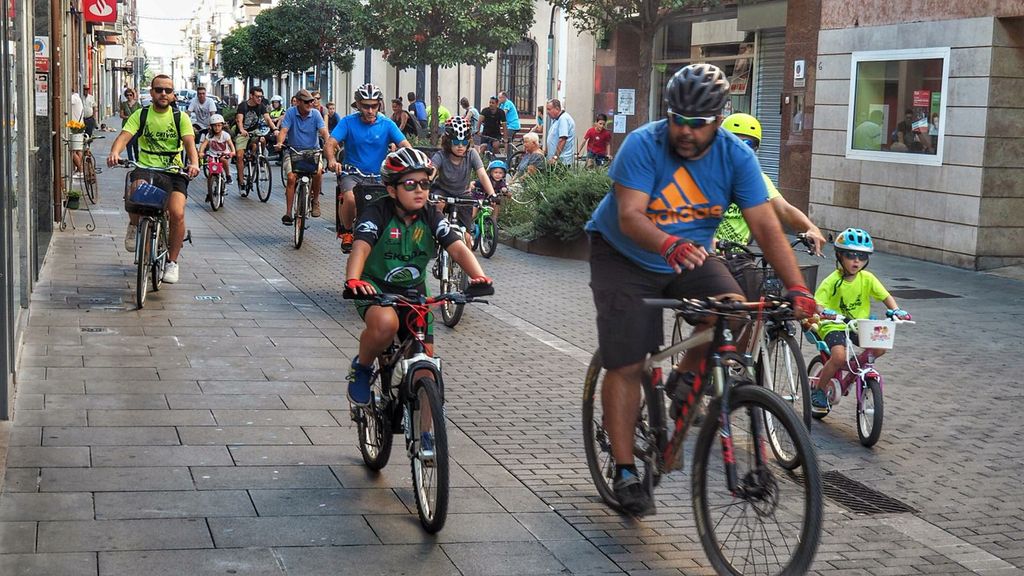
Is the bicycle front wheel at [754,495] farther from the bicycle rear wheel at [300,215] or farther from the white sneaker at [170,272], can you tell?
the bicycle rear wheel at [300,215]

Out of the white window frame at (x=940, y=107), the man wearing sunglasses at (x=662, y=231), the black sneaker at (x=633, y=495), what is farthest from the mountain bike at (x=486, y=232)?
the black sneaker at (x=633, y=495)

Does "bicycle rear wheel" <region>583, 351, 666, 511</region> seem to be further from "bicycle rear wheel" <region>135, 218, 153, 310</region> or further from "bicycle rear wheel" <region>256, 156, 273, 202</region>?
"bicycle rear wheel" <region>256, 156, 273, 202</region>

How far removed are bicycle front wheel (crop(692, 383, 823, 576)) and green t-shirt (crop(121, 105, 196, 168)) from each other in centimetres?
784

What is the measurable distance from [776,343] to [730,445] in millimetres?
2437

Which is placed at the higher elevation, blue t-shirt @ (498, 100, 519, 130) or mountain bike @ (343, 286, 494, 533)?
blue t-shirt @ (498, 100, 519, 130)

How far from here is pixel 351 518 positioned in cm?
543

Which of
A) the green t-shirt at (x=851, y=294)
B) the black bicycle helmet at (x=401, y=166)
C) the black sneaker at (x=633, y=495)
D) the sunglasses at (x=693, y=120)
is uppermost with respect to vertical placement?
the sunglasses at (x=693, y=120)

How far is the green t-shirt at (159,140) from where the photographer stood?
38.1 ft

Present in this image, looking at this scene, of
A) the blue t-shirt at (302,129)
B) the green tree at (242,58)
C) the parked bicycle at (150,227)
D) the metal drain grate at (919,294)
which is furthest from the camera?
the green tree at (242,58)

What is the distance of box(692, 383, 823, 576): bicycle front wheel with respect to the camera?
442 cm

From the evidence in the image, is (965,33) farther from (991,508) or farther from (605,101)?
(605,101)

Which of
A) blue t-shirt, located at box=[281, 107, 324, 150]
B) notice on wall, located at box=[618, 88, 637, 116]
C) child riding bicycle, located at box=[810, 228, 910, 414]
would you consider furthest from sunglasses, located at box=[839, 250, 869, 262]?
notice on wall, located at box=[618, 88, 637, 116]

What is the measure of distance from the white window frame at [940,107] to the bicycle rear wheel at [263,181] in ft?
32.6

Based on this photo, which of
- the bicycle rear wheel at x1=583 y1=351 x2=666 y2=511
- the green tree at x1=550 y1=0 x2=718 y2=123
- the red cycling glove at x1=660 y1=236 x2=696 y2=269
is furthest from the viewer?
the green tree at x1=550 y1=0 x2=718 y2=123
